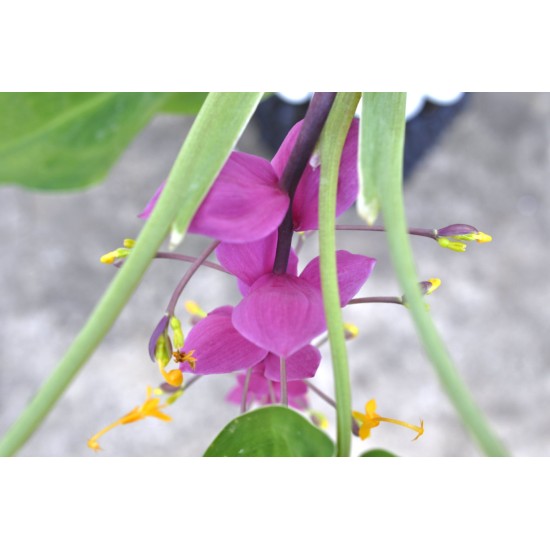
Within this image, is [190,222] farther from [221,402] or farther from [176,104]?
[221,402]

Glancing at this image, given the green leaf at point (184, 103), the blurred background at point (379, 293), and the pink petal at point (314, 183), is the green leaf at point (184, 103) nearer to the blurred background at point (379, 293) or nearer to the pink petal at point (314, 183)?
the pink petal at point (314, 183)

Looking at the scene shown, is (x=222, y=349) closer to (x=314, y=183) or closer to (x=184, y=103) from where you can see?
(x=314, y=183)

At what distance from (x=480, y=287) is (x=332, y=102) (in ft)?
3.04

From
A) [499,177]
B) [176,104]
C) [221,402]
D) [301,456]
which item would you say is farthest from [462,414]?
[499,177]

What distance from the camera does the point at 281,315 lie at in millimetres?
181

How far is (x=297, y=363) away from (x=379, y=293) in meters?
0.85

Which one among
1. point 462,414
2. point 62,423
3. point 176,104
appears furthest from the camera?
point 62,423

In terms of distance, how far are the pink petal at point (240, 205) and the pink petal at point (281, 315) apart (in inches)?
0.8

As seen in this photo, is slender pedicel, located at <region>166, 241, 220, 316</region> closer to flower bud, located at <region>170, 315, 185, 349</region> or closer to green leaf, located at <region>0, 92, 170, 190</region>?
flower bud, located at <region>170, 315, 185, 349</region>

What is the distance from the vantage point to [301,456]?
184 mm

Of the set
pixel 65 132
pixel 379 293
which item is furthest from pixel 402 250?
pixel 379 293

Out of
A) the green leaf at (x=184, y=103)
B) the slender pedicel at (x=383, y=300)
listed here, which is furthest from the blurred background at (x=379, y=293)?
the slender pedicel at (x=383, y=300)

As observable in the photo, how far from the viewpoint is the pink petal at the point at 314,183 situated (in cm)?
18
